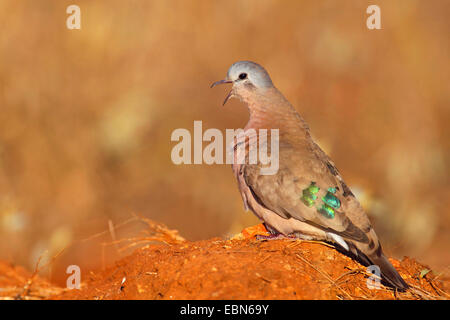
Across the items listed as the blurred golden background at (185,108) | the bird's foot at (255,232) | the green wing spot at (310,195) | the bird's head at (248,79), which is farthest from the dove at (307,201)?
the blurred golden background at (185,108)

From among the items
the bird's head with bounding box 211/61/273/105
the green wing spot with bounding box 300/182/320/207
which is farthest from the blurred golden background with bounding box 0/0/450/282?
the green wing spot with bounding box 300/182/320/207

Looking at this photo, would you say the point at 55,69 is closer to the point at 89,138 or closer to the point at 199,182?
the point at 89,138

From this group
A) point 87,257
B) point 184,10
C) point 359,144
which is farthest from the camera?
point 184,10

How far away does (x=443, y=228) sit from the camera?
7.52m

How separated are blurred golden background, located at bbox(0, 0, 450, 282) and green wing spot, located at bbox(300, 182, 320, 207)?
2.61 meters

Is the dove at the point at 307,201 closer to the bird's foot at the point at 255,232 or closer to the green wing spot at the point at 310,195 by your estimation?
the green wing spot at the point at 310,195

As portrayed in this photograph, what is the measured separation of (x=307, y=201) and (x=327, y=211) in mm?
179

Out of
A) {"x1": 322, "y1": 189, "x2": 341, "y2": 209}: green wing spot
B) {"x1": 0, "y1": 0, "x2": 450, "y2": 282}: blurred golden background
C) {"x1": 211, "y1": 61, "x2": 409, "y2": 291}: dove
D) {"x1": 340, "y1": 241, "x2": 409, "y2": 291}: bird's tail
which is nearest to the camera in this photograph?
{"x1": 340, "y1": 241, "x2": 409, "y2": 291}: bird's tail

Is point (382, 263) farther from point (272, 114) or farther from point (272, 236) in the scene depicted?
point (272, 114)

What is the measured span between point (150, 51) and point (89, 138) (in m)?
1.64

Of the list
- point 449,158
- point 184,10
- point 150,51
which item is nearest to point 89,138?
point 150,51

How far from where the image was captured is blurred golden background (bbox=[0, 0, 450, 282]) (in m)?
7.32

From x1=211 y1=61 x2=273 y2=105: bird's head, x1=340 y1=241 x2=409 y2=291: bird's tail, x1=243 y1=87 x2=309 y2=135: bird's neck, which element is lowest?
x1=340 y1=241 x2=409 y2=291: bird's tail

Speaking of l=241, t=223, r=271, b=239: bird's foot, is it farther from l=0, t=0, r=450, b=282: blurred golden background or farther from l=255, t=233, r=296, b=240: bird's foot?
l=0, t=0, r=450, b=282: blurred golden background
